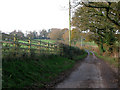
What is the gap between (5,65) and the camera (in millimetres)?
7188

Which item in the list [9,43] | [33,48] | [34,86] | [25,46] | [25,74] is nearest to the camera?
[34,86]

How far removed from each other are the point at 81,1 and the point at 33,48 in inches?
221

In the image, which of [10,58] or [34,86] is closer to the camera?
[34,86]

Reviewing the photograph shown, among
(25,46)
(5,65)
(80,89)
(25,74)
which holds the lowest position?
(80,89)

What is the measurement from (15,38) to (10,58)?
175 centimetres

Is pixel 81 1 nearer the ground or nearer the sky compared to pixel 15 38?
nearer the sky

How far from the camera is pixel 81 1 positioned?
12.4 metres

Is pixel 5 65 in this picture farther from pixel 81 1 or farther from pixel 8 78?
pixel 81 1

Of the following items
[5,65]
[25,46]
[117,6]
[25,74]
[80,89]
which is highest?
[117,6]

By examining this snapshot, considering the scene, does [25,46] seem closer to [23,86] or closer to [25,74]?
[25,74]

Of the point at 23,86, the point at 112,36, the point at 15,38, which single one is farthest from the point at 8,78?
the point at 112,36

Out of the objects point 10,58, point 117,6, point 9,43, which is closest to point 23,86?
point 10,58

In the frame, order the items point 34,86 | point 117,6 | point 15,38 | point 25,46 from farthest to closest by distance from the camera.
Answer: point 117,6 < point 25,46 < point 15,38 < point 34,86

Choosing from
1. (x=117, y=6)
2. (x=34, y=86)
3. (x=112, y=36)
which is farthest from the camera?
(x=112, y=36)
